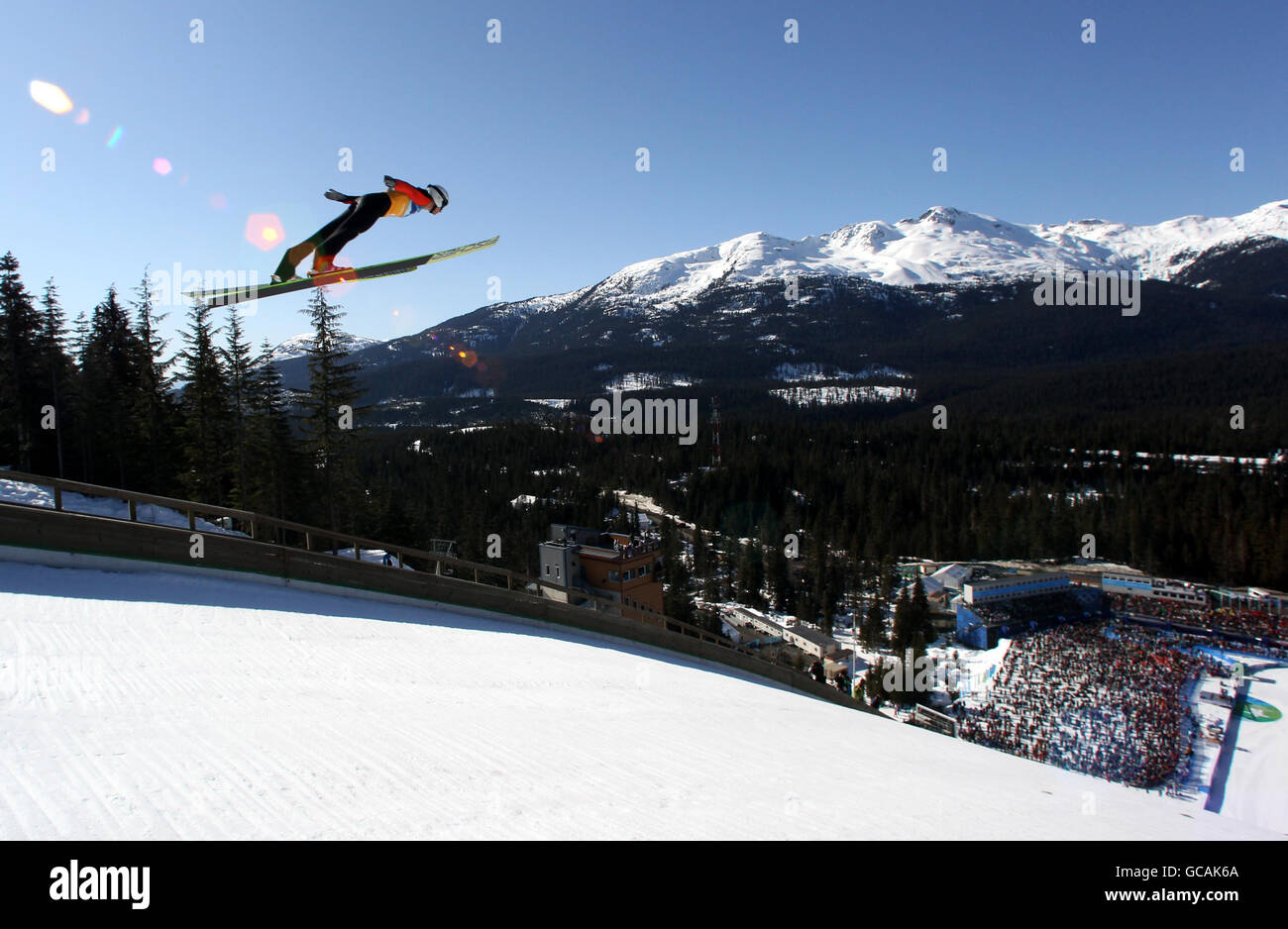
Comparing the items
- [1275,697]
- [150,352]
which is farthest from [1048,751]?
[150,352]

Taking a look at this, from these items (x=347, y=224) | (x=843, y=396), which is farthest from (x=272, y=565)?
(x=843, y=396)

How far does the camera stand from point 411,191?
921 centimetres

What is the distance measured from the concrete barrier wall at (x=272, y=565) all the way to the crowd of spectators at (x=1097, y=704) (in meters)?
24.3

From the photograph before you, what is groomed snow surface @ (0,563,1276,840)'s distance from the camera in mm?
3418

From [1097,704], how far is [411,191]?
132ft

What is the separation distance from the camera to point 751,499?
8688 cm

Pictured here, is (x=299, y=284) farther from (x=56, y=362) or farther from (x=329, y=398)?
(x=56, y=362)

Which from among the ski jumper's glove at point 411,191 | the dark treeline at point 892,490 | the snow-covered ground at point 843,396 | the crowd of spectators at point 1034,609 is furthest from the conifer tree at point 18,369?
the snow-covered ground at point 843,396

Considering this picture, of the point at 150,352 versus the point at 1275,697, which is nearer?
the point at 150,352

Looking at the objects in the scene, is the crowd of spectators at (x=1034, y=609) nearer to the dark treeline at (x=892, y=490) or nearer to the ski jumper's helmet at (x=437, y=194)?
the dark treeline at (x=892, y=490)

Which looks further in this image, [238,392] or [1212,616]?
[1212,616]

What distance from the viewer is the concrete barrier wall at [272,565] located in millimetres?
7773

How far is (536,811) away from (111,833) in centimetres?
197
